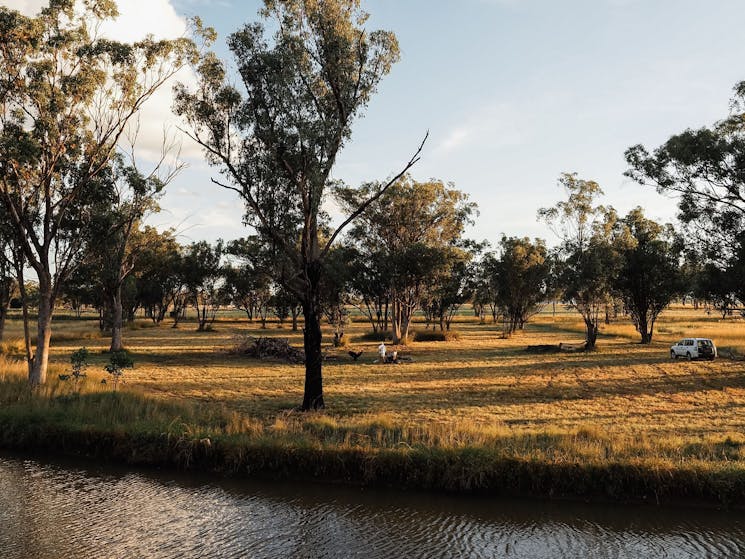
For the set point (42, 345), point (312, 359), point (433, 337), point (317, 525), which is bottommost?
point (317, 525)

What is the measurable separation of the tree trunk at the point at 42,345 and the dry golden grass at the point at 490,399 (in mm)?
2069

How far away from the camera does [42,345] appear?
23.1m

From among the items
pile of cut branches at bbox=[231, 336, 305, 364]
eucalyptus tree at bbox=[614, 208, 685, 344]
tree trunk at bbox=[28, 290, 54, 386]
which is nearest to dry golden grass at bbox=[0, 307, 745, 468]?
pile of cut branches at bbox=[231, 336, 305, 364]

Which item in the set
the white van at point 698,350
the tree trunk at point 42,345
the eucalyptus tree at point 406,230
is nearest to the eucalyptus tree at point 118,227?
the tree trunk at point 42,345

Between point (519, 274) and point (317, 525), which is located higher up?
point (519, 274)

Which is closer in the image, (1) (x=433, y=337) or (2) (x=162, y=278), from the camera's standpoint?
(1) (x=433, y=337)

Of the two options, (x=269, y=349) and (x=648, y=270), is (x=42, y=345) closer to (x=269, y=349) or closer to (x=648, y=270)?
(x=269, y=349)

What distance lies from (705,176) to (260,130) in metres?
26.9

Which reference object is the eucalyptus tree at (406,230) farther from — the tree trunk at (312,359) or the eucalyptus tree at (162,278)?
the tree trunk at (312,359)

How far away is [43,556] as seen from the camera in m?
10.2

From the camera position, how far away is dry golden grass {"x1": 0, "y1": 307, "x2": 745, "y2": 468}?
15516 millimetres

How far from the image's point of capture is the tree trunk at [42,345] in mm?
22797

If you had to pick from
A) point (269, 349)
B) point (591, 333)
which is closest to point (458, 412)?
point (269, 349)

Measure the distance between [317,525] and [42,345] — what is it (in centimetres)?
1732
